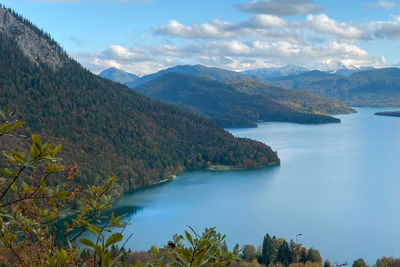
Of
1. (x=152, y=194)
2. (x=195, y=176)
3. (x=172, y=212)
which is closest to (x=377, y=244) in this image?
(x=172, y=212)

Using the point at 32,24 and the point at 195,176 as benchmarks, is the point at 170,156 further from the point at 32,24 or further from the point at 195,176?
the point at 32,24

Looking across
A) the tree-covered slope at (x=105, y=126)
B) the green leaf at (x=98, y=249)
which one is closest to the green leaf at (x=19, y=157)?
the green leaf at (x=98, y=249)

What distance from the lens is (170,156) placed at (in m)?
114

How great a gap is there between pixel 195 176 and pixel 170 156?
15.0 metres

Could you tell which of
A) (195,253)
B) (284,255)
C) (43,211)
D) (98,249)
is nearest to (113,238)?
(98,249)

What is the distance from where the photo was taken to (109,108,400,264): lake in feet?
181

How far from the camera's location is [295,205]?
70750 mm

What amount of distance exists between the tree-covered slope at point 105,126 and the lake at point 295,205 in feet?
29.9

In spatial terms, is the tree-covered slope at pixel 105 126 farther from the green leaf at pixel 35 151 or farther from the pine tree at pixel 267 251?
the green leaf at pixel 35 151

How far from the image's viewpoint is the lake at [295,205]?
55.2m

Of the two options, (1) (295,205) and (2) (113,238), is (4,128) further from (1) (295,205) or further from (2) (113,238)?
(1) (295,205)

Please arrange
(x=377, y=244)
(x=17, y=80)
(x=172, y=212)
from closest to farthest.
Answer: (x=377, y=244) < (x=172, y=212) < (x=17, y=80)

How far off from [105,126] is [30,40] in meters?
39.3

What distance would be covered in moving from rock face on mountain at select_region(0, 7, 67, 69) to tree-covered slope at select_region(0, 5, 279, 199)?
587mm
